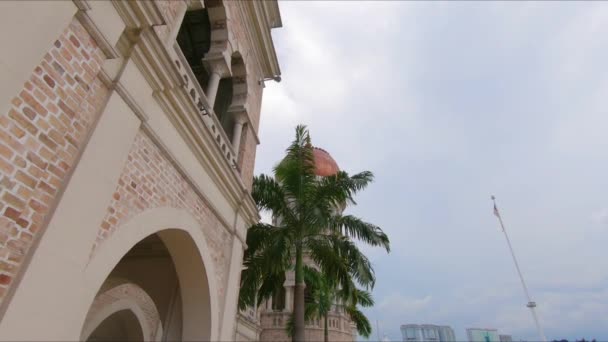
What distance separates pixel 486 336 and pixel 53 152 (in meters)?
72.0

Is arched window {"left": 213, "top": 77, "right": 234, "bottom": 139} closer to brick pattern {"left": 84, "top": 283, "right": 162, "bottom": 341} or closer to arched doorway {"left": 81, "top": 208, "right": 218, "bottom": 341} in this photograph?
arched doorway {"left": 81, "top": 208, "right": 218, "bottom": 341}

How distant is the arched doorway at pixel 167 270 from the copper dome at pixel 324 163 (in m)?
21.9

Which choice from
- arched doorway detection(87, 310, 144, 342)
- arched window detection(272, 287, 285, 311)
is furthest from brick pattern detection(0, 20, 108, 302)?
arched window detection(272, 287, 285, 311)

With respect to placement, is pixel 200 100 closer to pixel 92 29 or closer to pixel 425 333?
pixel 92 29

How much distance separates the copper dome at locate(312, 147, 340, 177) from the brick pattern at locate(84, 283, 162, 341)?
69.7 feet

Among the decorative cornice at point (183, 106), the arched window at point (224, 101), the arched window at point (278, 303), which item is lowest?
the decorative cornice at point (183, 106)

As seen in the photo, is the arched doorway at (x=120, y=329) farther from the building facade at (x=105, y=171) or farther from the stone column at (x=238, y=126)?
the stone column at (x=238, y=126)

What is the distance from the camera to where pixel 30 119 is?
2645 millimetres

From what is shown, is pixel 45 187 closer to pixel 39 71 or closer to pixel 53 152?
pixel 53 152

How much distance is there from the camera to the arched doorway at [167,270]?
11.9 feet

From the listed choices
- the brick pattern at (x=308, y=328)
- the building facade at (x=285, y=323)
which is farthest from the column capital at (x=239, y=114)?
the brick pattern at (x=308, y=328)

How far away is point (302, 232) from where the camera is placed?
389 inches

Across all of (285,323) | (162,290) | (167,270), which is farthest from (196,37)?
(285,323)

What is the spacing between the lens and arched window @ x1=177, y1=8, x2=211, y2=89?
7.99 m
